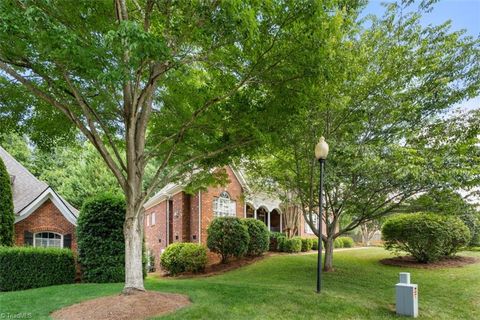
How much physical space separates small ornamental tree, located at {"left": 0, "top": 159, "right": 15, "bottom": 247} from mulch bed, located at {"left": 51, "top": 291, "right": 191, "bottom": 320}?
711 cm

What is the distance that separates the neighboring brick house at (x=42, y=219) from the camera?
14.1 m

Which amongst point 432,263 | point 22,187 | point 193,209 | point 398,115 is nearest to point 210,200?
point 193,209

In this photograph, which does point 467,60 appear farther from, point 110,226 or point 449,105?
point 110,226

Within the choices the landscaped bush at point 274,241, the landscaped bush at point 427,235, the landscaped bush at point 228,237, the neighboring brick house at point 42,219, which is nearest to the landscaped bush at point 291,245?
the landscaped bush at point 274,241

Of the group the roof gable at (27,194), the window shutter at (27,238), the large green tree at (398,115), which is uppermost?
the large green tree at (398,115)

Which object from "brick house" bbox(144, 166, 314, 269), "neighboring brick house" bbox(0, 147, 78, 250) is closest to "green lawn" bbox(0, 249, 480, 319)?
"neighboring brick house" bbox(0, 147, 78, 250)

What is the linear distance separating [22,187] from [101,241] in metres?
6.45

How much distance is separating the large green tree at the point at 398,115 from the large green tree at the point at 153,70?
1.67 m

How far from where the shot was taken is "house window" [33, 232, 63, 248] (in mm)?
14578

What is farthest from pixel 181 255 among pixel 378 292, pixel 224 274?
pixel 378 292

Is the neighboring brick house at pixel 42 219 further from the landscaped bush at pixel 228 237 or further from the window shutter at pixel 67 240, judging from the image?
the landscaped bush at pixel 228 237

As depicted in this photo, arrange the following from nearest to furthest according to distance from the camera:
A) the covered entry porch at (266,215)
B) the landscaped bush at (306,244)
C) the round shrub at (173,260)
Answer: the round shrub at (173,260) < the landscaped bush at (306,244) < the covered entry porch at (266,215)

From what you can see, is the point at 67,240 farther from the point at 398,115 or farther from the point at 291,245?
the point at 398,115

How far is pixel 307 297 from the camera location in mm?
8297
